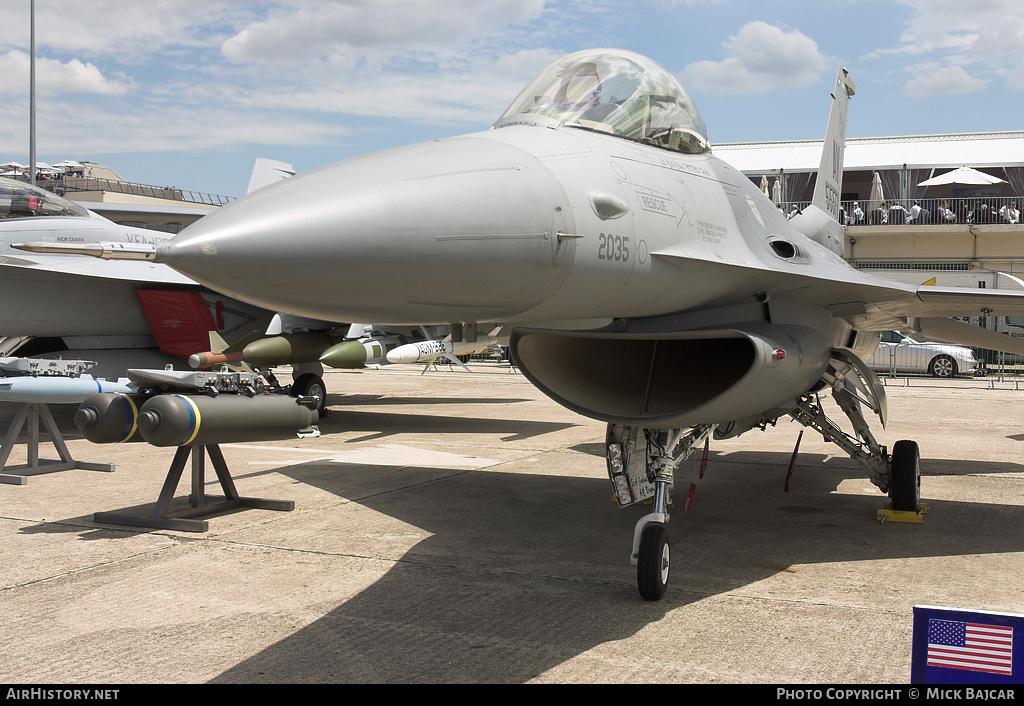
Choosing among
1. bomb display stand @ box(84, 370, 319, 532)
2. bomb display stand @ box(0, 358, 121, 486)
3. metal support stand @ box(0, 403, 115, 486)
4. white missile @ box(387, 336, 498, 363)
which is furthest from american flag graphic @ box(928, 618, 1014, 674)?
white missile @ box(387, 336, 498, 363)

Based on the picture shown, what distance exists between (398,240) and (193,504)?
4560 millimetres

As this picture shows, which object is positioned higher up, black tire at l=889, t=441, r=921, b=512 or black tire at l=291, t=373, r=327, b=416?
black tire at l=889, t=441, r=921, b=512

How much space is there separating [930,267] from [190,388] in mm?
33510

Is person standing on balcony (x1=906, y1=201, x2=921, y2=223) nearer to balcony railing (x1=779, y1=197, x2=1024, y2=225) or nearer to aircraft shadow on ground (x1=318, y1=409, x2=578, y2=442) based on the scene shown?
balcony railing (x1=779, y1=197, x2=1024, y2=225)

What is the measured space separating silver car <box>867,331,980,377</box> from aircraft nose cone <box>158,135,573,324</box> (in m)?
23.8

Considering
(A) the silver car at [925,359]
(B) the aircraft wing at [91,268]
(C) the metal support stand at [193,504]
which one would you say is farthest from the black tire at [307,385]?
(A) the silver car at [925,359]

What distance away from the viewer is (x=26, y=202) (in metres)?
10.9

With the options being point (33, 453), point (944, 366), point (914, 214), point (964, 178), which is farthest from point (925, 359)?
point (33, 453)

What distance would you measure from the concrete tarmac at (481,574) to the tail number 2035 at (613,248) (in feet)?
5.86

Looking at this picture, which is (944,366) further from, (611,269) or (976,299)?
(611,269)

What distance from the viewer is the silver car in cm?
2494

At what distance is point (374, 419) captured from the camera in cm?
1402
